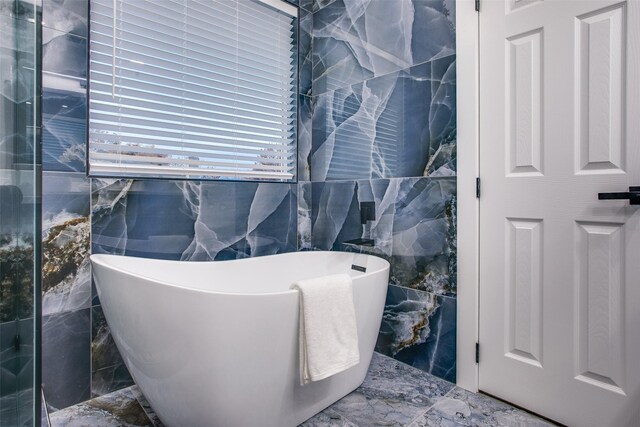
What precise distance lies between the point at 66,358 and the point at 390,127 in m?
1.95

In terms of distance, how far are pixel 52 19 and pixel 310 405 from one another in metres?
1.92

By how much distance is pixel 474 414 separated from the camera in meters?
1.46

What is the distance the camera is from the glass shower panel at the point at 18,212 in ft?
2.08

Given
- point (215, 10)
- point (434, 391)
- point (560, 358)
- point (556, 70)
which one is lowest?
point (434, 391)

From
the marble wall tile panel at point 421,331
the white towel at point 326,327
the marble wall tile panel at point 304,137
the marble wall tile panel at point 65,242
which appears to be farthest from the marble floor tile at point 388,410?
the marble wall tile panel at point 304,137

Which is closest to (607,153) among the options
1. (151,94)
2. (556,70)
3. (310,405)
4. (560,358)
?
(556,70)

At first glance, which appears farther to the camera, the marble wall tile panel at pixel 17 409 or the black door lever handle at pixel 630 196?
the black door lever handle at pixel 630 196

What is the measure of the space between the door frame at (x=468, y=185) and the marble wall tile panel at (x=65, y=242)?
1.73 metres

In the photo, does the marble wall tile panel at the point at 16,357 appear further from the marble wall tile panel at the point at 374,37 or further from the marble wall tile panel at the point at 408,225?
the marble wall tile panel at the point at 374,37

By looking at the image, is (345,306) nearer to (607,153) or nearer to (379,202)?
(379,202)

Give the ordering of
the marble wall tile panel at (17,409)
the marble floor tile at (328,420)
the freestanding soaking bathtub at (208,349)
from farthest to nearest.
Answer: the marble floor tile at (328,420) < the freestanding soaking bathtub at (208,349) < the marble wall tile panel at (17,409)

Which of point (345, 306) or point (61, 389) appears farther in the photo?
point (61, 389)

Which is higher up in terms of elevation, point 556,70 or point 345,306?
point 556,70

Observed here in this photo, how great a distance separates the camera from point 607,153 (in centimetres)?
128
